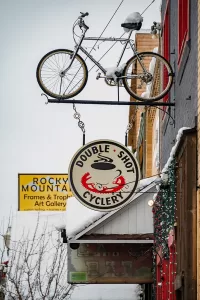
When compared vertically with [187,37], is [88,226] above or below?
below

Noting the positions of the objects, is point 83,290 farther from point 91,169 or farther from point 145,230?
point 91,169

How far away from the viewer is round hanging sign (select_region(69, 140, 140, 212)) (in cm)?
1493

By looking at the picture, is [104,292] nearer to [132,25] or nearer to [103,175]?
[103,175]

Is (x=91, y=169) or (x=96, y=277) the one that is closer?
(x=91, y=169)

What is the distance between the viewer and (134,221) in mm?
21047

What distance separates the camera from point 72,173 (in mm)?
14953

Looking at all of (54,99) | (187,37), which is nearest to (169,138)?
(54,99)

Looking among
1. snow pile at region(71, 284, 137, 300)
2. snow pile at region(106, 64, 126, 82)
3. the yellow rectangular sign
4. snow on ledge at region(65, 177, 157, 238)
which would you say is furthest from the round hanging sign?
the yellow rectangular sign

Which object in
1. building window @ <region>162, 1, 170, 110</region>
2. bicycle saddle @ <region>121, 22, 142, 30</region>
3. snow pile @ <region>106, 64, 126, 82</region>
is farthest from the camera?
building window @ <region>162, 1, 170, 110</region>

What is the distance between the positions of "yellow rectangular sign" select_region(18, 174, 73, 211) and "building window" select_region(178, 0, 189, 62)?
880 inches

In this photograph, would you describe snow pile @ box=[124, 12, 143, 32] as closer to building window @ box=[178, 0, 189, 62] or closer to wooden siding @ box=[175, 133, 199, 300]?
building window @ box=[178, 0, 189, 62]

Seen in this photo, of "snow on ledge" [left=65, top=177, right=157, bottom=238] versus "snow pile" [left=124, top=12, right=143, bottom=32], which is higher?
"snow pile" [left=124, top=12, right=143, bottom=32]

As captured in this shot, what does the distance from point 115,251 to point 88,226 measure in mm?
2194

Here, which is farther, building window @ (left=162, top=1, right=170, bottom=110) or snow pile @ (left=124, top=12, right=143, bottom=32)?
building window @ (left=162, top=1, right=170, bottom=110)
